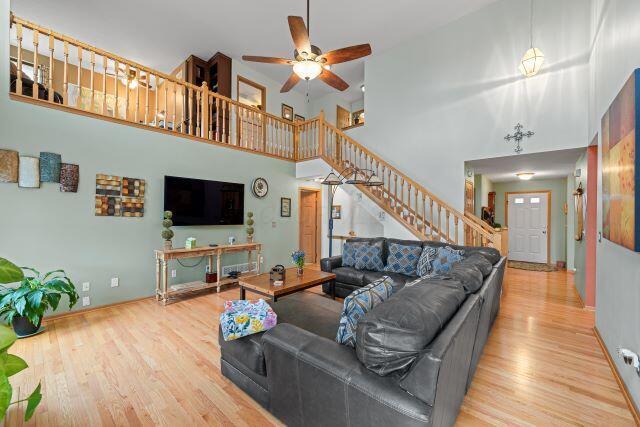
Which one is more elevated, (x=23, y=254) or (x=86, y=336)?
(x=23, y=254)

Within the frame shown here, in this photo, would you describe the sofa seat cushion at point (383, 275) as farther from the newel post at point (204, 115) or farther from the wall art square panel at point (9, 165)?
the wall art square panel at point (9, 165)

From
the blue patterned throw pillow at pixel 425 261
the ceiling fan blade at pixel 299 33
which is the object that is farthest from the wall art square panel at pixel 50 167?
the blue patterned throw pillow at pixel 425 261

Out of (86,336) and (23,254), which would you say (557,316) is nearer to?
(86,336)

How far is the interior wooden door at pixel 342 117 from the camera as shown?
7988 millimetres

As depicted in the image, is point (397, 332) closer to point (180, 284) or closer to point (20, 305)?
point (20, 305)

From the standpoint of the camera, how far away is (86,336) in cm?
282

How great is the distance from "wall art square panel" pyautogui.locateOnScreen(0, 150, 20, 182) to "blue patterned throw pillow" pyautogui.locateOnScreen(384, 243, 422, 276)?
15.1 ft

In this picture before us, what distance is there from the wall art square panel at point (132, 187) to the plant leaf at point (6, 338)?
353cm

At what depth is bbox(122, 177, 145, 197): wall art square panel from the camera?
3.79 metres

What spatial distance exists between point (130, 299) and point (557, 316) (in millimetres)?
5683

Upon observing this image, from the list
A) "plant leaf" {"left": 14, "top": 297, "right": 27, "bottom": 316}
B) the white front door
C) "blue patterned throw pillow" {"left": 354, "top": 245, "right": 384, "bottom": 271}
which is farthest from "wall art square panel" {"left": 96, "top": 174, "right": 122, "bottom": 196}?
the white front door

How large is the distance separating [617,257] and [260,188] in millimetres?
4986

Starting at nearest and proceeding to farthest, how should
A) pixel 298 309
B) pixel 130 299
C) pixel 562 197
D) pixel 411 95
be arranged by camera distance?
pixel 298 309, pixel 130 299, pixel 411 95, pixel 562 197

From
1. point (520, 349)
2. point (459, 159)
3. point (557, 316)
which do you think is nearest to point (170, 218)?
point (520, 349)
